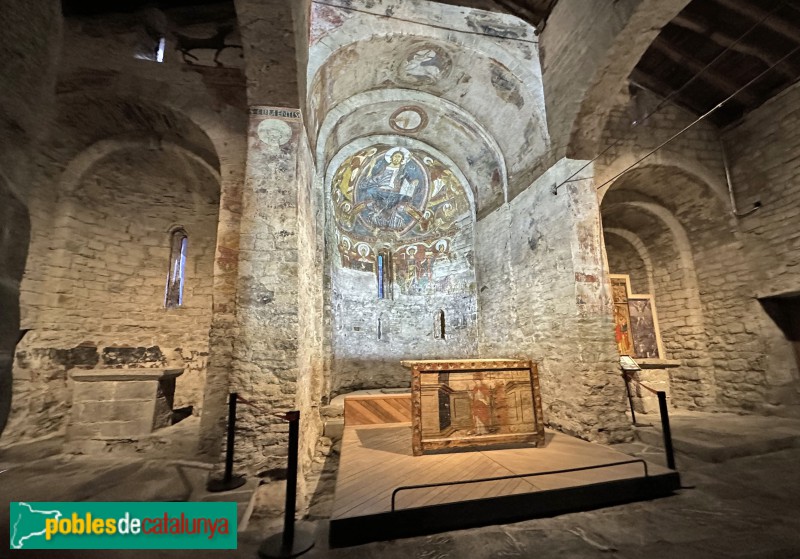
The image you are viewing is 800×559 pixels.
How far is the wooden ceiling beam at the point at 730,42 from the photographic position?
6215mm

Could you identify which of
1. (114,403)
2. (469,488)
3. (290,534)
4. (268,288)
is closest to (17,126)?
(290,534)

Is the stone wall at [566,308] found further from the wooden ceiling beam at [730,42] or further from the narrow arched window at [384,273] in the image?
the narrow arched window at [384,273]

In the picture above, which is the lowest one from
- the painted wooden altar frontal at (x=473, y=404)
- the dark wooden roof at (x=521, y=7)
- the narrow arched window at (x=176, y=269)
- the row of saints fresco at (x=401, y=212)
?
the painted wooden altar frontal at (x=473, y=404)

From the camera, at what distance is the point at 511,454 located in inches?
175

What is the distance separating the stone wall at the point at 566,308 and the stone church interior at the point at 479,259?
0.18ft

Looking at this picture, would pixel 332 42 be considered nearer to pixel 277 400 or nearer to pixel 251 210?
pixel 251 210

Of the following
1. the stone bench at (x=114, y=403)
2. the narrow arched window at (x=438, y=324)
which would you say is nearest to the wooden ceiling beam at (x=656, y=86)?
the narrow arched window at (x=438, y=324)

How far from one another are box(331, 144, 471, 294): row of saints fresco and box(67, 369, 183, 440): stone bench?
6.03 meters

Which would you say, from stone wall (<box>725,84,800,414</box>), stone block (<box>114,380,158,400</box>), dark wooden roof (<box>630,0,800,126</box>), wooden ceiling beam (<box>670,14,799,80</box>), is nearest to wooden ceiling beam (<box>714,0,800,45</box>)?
dark wooden roof (<box>630,0,800,126</box>)

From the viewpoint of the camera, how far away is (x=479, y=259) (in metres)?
9.67

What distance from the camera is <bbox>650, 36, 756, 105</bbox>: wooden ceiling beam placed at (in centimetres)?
679

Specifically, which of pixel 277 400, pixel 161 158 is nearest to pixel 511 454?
pixel 277 400

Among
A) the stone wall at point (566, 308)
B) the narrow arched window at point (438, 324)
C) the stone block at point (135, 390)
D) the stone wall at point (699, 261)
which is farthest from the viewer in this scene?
the narrow arched window at point (438, 324)

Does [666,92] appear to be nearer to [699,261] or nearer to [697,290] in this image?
[699,261]
